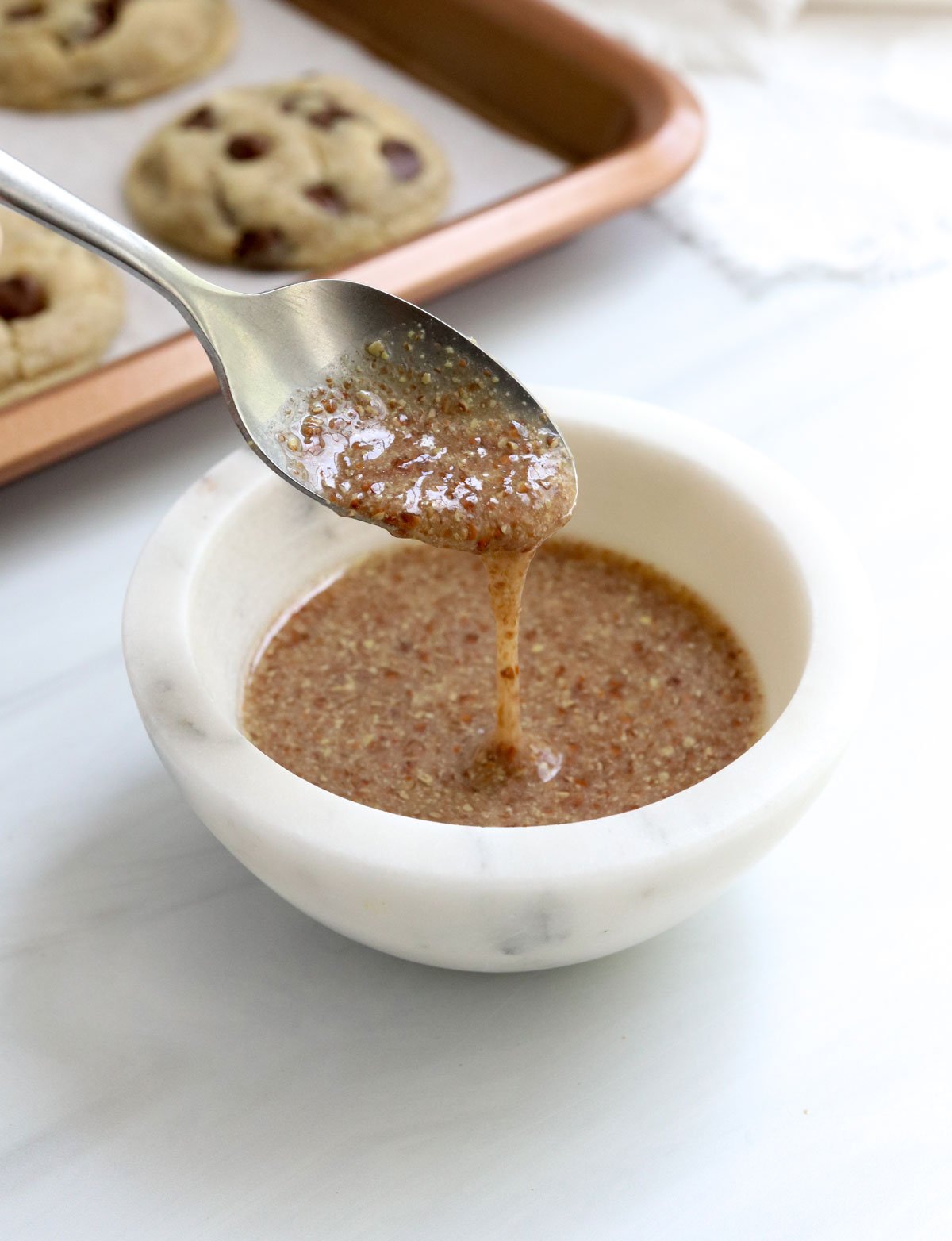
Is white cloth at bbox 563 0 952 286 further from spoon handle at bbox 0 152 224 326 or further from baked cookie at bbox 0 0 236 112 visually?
spoon handle at bbox 0 152 224 326

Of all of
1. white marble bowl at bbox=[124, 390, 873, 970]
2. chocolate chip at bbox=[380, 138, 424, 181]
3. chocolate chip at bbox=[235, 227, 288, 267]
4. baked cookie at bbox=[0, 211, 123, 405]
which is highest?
white marble bowl at bbox=[124, 390, 873, 970]

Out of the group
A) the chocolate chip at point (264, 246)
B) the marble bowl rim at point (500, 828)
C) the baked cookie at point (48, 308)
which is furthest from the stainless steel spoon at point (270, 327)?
the chocolate chip at point (264, 246)

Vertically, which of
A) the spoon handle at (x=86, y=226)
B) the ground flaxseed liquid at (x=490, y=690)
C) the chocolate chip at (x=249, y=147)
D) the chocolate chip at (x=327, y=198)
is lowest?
the chocolate chip at (x=327, y=198)

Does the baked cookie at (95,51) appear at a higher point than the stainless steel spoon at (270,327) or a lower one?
lower

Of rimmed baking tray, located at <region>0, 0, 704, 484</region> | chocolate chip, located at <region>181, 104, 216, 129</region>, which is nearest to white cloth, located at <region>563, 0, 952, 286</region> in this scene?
rimmed baking tray, located at <region>0, 0, 704, 484</region>

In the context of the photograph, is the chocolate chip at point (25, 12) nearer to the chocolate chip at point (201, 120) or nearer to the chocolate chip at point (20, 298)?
the chocolate chip at point (201, 120)

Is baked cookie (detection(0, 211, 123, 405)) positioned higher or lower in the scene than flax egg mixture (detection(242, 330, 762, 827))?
lower

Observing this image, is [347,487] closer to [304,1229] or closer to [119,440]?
[304,1229]
